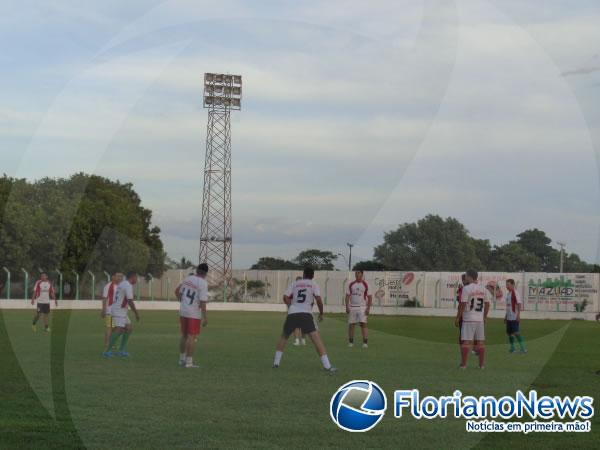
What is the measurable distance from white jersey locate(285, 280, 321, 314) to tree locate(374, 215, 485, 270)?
5921 cm

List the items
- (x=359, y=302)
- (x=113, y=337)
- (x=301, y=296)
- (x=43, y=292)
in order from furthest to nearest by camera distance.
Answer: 1. (x=43, y=292)
2. (x=359, y=302)
3. (x=113, y=337)
4. (x=301, y=296)

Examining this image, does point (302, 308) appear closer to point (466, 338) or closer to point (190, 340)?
point (190, 340)

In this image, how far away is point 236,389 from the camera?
16.7m

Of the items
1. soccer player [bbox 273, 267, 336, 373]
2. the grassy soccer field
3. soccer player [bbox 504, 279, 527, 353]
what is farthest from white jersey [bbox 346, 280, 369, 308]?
soccer player [bbox 273, 267, 336, 373]

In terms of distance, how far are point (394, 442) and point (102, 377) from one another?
318 inches

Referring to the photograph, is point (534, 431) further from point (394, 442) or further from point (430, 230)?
point (430, 230)

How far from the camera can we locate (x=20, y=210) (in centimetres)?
7775

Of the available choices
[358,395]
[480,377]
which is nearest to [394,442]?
[358,395]

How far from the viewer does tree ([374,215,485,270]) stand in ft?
271

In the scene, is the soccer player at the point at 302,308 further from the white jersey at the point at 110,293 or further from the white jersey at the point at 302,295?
the white jersey at the point at 110,293

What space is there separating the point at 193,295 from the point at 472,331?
5.92m

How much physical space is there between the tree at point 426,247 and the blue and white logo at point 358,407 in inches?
2510

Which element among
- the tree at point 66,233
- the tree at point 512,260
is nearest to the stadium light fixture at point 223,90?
the tree at point 66,233

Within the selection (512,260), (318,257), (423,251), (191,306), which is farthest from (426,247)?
(191,306)
